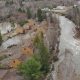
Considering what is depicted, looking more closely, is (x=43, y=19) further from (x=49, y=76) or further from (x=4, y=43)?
(x=49, y=76)

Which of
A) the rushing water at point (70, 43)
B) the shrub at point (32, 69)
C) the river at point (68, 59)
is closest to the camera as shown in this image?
the river at point (68, 59)

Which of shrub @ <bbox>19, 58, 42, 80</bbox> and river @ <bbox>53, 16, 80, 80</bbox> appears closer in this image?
river @ <bbox>53, 16, 80, 80</bbox>

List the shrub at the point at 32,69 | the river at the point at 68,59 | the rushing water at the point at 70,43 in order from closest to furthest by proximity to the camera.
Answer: the river at the point at 68,59, the shrub at the point at 32,69, the rushing water at the point at 70,43

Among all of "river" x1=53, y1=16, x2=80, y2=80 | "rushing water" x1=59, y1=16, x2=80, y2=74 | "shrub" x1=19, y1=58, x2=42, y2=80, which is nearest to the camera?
"river" x1=53, y1=16, x2=80, y2=80

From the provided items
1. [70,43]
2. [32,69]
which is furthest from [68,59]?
[70,43]

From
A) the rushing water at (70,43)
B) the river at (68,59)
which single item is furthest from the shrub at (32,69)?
the rushing water at (70,43)

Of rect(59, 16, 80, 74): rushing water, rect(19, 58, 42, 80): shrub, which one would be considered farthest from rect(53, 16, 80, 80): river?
rect(19, 58, 42, 80): shrub

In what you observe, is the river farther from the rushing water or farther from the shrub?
the shrub

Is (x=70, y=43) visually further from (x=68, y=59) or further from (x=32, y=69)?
(x=32, y=69)

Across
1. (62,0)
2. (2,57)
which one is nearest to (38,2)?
(62,0)

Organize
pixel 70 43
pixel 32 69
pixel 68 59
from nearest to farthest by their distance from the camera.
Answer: pixel 32 69 → pixel 68 59 → pixel 70 43

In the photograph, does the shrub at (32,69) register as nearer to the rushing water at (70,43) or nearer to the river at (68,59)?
the river at (68,59)
